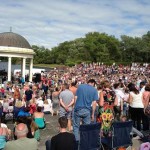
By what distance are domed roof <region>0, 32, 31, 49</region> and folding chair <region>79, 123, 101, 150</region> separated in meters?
35.3

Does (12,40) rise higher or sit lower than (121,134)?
higher

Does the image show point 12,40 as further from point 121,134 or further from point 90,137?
point 90,137

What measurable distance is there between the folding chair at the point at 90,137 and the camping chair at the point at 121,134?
17.4 inches

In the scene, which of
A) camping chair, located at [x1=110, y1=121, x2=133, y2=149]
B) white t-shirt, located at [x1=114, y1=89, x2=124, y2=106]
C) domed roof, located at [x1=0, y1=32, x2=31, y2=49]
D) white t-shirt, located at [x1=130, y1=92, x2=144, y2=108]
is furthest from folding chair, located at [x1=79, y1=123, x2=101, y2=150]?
domed roof, located at [x1=0, y1=32, x2=31, y2=49]

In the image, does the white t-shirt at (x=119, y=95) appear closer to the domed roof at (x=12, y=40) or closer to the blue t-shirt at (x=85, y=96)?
the blue t-shirt at (x=85, y=96)

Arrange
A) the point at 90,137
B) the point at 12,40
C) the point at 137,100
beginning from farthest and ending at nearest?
the point at 12,40, the point at 137,100, the point at 90,137

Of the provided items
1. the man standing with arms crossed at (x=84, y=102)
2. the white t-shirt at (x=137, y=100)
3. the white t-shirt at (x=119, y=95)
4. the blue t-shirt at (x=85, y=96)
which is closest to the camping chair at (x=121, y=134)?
the man standing with arms crossed at (x=84, y=102)

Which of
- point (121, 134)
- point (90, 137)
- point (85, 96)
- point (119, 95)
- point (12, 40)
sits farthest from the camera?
point (12, 40)

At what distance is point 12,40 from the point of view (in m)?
43.0

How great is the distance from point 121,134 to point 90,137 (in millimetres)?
979

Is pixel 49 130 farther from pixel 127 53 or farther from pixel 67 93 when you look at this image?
pixel 127 53

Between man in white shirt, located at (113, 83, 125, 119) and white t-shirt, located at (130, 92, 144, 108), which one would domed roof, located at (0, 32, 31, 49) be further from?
white t-shirt, located at (130, 92, 144, 108)

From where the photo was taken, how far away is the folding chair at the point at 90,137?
7829mm

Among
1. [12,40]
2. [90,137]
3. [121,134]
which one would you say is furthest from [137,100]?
[12,40]
